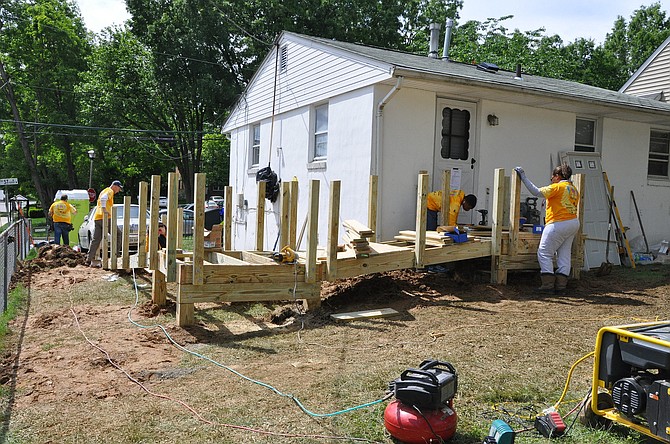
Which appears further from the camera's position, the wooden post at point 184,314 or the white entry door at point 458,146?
the white entry door at point 458,146

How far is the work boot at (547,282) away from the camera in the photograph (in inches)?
357

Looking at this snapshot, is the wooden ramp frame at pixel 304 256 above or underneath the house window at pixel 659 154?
underneath

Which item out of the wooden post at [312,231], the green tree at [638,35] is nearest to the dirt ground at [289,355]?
the wooden post at [312,231]

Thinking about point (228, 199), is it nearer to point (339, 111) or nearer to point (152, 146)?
point (339, 111)

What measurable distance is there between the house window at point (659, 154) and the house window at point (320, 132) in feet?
26.8

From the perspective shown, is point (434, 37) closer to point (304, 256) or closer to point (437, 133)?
point (437, 133)

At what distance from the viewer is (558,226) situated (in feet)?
29.1

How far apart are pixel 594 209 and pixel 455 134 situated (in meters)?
3.57

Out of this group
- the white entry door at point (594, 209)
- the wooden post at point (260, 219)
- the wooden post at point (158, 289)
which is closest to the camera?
the wooden post at point (158, 289)

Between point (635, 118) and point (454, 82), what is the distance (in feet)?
19.6

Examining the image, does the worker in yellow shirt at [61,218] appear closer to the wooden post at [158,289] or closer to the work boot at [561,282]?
the wooden post at [158,289]

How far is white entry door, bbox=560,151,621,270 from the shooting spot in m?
12.1

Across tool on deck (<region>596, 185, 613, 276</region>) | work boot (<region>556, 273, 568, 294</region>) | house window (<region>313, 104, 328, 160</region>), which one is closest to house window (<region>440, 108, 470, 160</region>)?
house window (<region>313, 104, 328, 160</region>)

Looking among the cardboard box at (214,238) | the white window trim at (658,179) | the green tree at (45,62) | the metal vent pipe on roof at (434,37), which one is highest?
the green tree at (45,62)
